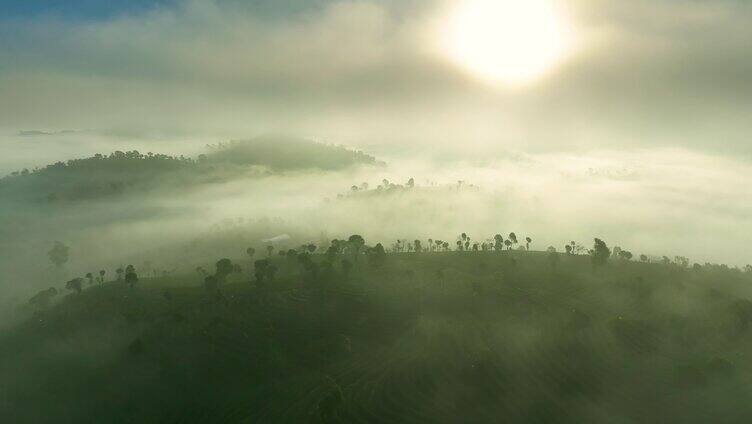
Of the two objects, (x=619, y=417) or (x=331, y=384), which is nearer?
(x=619, y=417)

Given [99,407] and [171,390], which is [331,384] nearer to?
[171,390]

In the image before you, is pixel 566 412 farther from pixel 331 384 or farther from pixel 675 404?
pixel 331 384

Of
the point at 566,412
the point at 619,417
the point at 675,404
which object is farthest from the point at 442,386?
the point at 675,404

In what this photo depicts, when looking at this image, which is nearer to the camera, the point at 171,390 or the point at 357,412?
the point at 357,412

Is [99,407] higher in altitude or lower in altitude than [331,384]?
lower

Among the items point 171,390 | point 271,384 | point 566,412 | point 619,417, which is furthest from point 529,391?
point 171,390

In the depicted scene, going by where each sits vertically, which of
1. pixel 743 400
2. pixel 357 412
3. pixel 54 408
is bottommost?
pixel 54 408

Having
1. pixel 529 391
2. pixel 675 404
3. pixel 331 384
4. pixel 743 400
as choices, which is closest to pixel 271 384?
pixel 331 384

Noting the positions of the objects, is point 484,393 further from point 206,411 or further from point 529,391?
point 206,411
